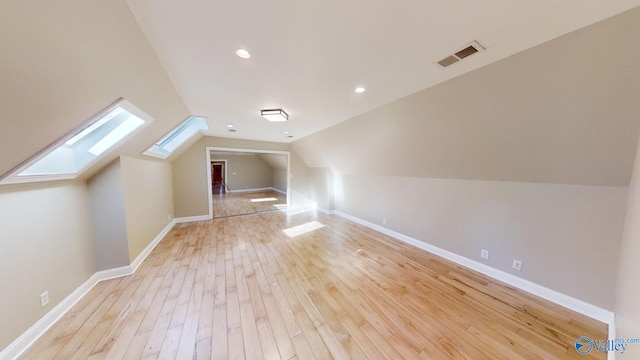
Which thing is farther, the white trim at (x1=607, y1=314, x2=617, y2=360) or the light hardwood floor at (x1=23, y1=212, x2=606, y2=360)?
the light hardwood floor at (x1=23, y1=212, x2=606, y2=360)

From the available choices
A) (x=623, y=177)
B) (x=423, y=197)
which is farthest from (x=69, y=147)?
(x=623, y=177)

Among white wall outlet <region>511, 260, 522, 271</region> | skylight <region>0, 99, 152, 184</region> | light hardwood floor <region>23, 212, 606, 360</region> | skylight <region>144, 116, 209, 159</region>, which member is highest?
skylight <region>144, 116, 209, 159</region>

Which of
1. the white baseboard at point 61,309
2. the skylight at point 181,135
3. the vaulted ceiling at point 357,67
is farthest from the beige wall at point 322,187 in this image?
the white baseboard at point 61,309

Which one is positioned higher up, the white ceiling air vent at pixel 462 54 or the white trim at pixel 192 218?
the white ceiling air vent at pixel 462 54

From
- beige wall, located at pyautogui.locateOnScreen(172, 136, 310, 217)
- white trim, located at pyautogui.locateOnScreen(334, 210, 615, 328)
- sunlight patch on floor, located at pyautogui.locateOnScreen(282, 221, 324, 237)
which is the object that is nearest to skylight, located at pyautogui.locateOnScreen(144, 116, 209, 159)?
beige wall, located at pyautogui.locateOnScreen(172, 136, 310, 217)

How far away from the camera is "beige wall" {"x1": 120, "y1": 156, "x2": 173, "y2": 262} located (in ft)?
8.30

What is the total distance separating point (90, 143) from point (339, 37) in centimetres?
283

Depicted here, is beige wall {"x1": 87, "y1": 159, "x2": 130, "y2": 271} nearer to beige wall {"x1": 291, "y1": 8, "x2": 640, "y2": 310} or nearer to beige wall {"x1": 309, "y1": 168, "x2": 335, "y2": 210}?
beige wall {"x1": 291, "y1": 8, "x2": 640, "y2": 310}

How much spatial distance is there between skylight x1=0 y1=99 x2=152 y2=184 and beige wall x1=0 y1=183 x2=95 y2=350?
0.15 meters

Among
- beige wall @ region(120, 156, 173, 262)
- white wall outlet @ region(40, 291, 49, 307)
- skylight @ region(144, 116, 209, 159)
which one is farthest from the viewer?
skylight @ region(144, 116, 209, 159)

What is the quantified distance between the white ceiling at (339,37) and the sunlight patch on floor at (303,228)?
296 centimetres

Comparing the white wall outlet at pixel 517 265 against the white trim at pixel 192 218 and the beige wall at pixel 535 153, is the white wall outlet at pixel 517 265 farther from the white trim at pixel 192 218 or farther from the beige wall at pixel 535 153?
the white trim at pixel 192 218

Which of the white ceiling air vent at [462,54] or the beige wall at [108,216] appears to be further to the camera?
the beige wall at [108,216]

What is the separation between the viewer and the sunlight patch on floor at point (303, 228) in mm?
4117
